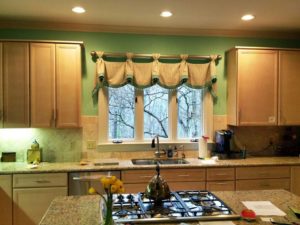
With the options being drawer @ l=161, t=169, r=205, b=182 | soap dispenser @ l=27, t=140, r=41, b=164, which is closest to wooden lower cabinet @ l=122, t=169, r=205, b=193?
drawer @ l=161, t=169, r=205, b=182

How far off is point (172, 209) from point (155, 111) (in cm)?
229

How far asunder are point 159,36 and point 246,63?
3.98ft

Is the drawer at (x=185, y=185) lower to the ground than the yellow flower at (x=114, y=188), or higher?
lower

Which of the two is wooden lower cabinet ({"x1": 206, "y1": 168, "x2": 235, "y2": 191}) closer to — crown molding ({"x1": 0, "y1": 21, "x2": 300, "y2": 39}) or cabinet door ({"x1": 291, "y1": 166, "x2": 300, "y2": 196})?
cabinet door ({"x1": 291, "y1": 166, "x2": 300, "y2": 196})

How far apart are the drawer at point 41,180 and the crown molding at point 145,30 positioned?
184cm

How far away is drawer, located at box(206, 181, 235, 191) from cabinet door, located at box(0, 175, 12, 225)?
224cm

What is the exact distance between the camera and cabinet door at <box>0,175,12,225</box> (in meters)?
→ 3.15

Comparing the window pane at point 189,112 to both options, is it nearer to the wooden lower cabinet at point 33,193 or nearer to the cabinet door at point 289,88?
the cabinet door at point 289,88

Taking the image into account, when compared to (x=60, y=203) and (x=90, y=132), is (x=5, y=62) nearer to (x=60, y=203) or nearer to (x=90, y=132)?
(x=90, y=132)

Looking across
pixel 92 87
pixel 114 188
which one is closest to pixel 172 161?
pixel 92 87

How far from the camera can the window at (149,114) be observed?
13.0ft

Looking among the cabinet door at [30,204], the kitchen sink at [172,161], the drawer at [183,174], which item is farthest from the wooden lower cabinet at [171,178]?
the cabinet door at [30,204]

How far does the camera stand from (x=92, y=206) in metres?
1.98

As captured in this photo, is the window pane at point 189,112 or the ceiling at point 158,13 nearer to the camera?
the ceiling at point 158,13
